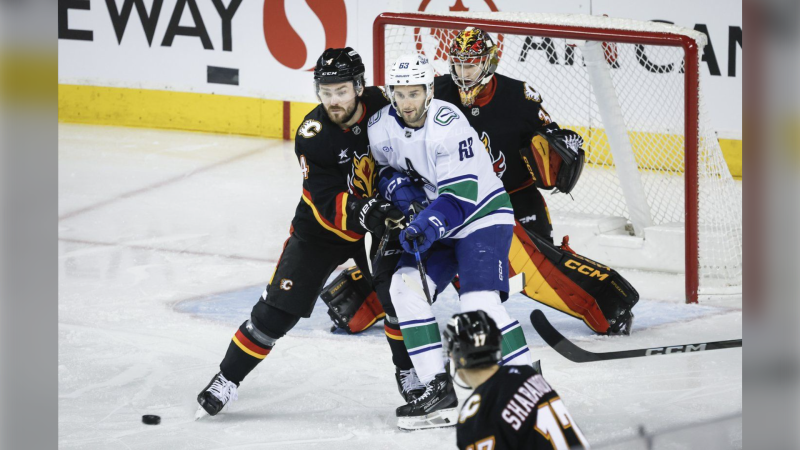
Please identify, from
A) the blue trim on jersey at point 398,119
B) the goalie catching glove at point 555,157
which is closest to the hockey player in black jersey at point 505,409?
the blue trim on jersey at point 398,119

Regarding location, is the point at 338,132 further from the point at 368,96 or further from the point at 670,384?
the point at 670,384

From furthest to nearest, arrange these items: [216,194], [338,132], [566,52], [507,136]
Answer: [216,194]
[566,52]
[507,136]
[338,132]

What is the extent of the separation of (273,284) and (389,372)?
0.61 meters

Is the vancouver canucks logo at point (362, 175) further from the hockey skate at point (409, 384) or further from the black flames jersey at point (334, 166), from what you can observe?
the hockey skate at point (409, 384)

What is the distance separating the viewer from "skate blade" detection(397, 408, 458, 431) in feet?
9.75

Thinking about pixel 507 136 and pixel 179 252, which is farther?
pixel 179 252

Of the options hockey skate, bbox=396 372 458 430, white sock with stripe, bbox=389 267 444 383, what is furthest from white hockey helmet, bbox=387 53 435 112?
hockey skate, bbox=396 372 458 430

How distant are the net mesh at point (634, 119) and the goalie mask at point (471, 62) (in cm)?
100

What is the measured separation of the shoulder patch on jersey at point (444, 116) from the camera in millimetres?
2904

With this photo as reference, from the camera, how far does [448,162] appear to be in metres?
2.87

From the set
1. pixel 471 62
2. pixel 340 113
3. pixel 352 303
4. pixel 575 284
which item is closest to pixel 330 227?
pixel 340 113

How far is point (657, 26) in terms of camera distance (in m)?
4.42

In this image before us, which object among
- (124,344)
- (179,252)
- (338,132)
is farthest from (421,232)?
(179,252)

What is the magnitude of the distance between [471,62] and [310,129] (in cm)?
66
